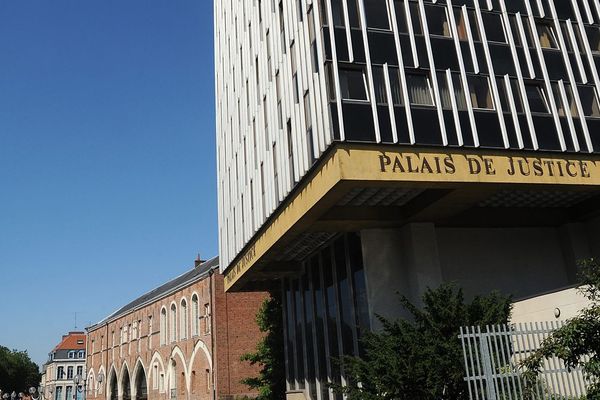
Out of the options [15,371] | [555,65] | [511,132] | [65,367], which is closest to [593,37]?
[555,65]

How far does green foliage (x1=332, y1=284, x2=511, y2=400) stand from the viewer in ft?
45.7

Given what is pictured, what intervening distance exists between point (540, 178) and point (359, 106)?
5.72 meters

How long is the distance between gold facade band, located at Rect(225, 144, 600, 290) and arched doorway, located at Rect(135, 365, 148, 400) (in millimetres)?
42905

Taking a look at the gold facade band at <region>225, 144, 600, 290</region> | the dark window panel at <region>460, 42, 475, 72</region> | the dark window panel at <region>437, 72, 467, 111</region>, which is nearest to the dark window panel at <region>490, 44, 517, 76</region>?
the dark window panel at <region>460, 42, 475, 72</region>

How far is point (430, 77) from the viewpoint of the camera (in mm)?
17938

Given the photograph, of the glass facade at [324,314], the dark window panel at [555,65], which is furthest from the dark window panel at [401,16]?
the glass facade at [324,314]

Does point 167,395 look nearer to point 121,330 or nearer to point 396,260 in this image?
point 121,330

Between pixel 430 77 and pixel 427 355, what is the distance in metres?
8.29

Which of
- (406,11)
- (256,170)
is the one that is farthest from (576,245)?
(256,170)

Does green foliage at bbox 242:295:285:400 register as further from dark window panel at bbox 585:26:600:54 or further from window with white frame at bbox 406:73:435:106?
dark window panel at bbox 585:26:600:54

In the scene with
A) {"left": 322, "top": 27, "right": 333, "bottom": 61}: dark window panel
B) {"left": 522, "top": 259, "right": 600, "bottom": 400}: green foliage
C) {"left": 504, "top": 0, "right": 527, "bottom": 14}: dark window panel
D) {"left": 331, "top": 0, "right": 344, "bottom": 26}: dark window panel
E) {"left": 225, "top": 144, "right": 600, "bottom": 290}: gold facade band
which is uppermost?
{"left": 504, "top": 0, "right": 527, "bottom": 14}: dark window panel

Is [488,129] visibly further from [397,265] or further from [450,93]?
[397,265]

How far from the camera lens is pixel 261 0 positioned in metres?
24.7

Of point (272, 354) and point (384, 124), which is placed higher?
point (384, 124)
